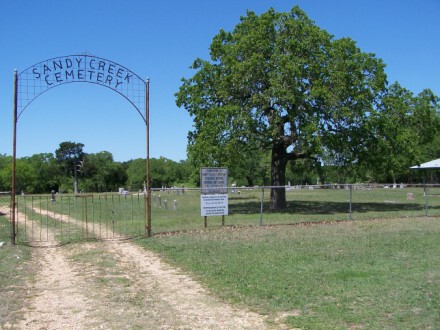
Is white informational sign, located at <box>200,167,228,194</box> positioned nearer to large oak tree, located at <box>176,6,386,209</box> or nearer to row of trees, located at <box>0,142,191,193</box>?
large oak tree, located at <box>176,6,386,209</box>

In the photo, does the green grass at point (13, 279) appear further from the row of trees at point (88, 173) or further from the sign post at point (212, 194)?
the row of trees at point (88, 173)

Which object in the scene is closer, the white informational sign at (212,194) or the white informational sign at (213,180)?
the white informational sign at (212,194)

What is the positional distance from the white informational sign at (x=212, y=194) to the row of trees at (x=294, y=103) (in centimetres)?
549

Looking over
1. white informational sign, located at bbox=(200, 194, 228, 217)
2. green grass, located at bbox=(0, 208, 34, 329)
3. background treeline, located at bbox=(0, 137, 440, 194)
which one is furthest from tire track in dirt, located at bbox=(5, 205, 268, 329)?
background treeline, located at bbox=(0, 137, 440, 194)

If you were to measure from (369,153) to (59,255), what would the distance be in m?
17.0

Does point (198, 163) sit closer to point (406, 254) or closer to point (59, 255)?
point (59, 255)

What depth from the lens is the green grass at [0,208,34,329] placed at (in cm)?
641

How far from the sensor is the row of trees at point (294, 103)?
22000 mm

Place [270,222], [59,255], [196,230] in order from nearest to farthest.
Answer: [59,255] → [196,230] → [270,222]

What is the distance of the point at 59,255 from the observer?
37.3ft

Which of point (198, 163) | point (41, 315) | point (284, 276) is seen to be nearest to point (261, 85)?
point (198, 163)

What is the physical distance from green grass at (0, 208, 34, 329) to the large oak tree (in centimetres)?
1159

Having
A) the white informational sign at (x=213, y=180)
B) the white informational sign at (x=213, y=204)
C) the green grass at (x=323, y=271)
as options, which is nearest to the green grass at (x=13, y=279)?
the green grass at (x=323, y=271)

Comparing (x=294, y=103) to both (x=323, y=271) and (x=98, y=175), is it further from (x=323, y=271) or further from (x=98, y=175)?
(x=98, y=175)
